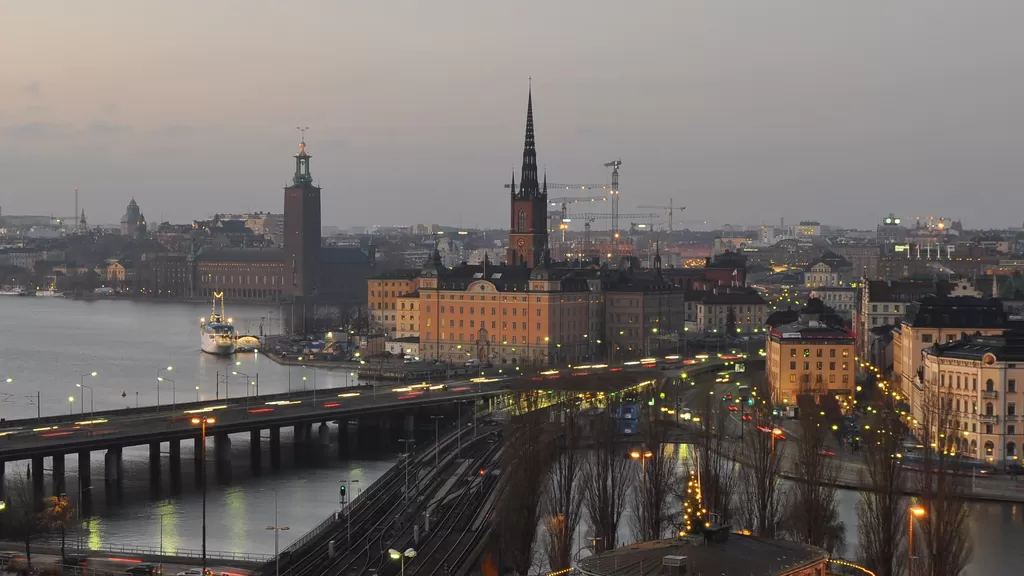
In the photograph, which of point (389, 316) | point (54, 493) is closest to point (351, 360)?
point (389, 316)

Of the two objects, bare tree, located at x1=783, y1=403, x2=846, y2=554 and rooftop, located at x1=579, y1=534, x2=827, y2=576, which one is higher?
rooftop, located at x1=579, y1=534, x2=827, y2=576

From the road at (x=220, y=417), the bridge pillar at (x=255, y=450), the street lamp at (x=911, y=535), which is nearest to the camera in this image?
the street lamp at (x=911, y=535)

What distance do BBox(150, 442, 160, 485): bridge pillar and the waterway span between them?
155 mm

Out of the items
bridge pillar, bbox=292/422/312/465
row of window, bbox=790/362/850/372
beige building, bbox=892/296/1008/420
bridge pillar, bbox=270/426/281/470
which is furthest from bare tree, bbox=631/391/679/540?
row of window, bbox=790/362/850/372

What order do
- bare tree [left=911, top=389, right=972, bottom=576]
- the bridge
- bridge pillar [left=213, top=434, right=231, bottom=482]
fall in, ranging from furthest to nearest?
1. bridge pillar [left=213, top=434, right=231, bottom=482]
2. the bridge
3. bare tree [left=911, top=389, right=972, bottom=576]

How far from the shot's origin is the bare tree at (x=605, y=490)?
16922 mm

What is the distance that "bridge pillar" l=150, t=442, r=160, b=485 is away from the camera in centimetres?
2350

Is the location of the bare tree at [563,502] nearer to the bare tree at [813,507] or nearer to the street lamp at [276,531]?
the bare tree at [813,507]

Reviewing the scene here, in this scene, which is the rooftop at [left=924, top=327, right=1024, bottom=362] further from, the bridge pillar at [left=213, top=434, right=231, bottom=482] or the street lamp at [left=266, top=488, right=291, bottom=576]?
the bridge pillar at [left=213, top=434, right=231, bottom=482]

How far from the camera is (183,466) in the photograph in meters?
24.6

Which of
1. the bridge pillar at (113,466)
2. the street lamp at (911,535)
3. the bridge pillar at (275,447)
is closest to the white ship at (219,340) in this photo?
the bridge pillar at (275,447)

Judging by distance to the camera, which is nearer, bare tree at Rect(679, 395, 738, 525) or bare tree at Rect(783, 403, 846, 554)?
bare tree at Rect(783, 403, 846, 554)

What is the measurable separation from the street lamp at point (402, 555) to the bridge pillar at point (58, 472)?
7.34 m

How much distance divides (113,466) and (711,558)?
586 inches
